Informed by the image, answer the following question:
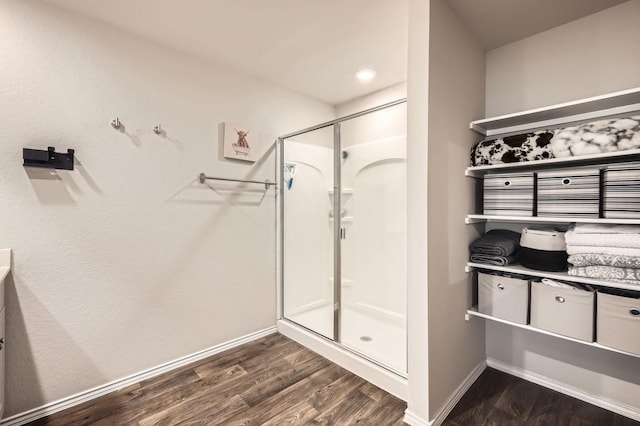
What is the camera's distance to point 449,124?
5.55 ft

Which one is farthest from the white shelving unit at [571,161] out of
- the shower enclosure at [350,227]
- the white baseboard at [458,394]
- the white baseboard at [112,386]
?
the white baseboard at [112,386]

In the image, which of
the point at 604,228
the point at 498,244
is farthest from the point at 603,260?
the point at 498,244

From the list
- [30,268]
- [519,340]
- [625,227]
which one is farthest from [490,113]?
[30,268]

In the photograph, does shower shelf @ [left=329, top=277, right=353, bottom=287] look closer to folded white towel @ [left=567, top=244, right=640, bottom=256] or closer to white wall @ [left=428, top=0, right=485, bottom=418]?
white wall @ [left=428, top=0, right=485, bottom=418]

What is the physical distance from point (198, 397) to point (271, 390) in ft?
1.51

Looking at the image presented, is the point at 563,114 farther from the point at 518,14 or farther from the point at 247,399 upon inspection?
the point at 247,399

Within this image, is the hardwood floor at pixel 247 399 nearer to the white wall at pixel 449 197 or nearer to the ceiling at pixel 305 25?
the white wall at pixel 449 197

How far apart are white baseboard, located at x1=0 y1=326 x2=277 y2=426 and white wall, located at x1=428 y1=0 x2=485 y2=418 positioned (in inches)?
65.2

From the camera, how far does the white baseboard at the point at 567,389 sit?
1.61 metres

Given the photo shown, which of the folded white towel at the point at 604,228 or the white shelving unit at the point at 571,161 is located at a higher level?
the white shelving unit at the point at 571,161

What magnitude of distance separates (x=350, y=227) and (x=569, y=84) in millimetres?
1807

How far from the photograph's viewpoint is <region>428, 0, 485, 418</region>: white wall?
5.11 feet

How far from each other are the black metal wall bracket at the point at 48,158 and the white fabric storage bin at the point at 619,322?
3.00m

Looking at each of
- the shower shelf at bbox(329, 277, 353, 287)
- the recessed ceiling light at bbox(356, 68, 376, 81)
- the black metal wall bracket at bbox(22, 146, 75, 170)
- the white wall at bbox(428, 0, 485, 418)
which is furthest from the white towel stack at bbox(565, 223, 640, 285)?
the black metal wall bracket at bbox(22, 146, 75, 170)
